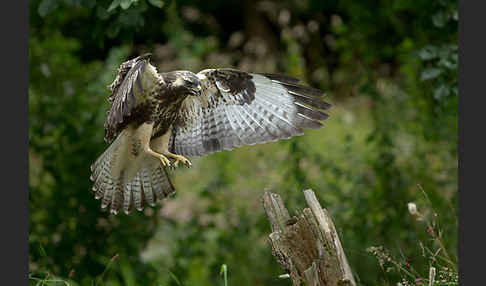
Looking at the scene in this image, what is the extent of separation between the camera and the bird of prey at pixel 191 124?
3816 mm

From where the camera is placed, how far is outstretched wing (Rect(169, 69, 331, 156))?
4.02 meters

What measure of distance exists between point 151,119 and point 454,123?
353 cm

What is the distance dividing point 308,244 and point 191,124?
126cm

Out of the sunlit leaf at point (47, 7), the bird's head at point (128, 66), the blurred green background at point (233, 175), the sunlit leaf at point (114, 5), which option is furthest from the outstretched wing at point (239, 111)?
the blurred green background at point (233, 175)

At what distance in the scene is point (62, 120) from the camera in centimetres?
565

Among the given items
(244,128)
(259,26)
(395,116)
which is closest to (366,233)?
(395,116)

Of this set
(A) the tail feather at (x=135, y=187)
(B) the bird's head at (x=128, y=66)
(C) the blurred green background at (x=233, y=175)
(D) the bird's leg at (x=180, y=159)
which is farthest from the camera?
(C) the blurred green background at (x=233, y=175)

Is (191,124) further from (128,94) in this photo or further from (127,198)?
(128,94)

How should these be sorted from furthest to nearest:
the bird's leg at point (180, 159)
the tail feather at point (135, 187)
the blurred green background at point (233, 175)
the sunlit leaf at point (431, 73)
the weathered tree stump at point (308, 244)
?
1. the blurred green background at point (233, 175)
2. the sunlit leaf at point (431, 73)
3. the tail feather at point (135, 187)
4. the bird's leg at point (180, 159)
5. the weathered tree stump at point (308, 244)

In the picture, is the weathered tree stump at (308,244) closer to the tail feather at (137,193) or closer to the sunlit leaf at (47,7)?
the tail feather at (137,193)

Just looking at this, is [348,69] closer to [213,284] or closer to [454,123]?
[454,123]

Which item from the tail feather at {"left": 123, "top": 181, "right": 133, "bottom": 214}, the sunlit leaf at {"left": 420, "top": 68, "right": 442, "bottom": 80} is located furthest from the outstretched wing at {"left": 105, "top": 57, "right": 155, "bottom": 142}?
the sunlit leaf at {"left": 420, "top": 68, "right": 442, "bottom": 80}

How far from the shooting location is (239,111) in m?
4.17

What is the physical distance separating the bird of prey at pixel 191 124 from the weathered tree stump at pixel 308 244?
679 millimetres
